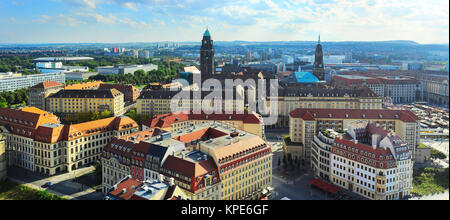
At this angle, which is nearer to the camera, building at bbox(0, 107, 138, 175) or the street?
the street

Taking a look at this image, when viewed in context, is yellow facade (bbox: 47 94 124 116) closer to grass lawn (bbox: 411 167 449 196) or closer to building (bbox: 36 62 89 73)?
grass lawn (bbox: 411 167 449 196)

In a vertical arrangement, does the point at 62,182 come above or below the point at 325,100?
below

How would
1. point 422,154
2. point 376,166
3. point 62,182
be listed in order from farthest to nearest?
point 422,154 < point 62,182 < point 376,166

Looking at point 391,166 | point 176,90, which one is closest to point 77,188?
point 391,166

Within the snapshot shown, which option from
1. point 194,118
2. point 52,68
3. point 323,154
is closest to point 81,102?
point 194,118

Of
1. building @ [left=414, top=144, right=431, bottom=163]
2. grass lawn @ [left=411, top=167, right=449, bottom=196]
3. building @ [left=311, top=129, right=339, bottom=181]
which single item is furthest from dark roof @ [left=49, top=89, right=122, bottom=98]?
grass lawn @ [left=411, top=167, right=449, bottom=196]

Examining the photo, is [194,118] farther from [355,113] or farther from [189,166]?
[189,166]
